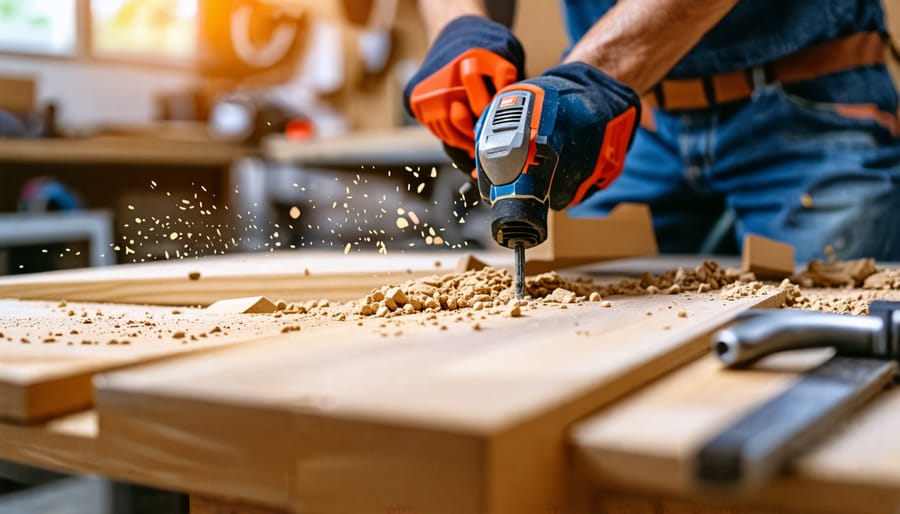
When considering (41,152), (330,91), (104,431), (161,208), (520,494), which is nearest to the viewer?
(520,494)

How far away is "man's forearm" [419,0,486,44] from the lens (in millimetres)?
1638

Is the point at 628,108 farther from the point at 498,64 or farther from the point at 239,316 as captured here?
the point at 239,316

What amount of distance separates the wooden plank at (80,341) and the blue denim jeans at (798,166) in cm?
115

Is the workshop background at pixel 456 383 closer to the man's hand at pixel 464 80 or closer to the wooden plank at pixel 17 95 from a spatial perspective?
the man's hand at pixel 464 80

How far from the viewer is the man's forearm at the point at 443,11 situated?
64.5 inches

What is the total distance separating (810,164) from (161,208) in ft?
9.17

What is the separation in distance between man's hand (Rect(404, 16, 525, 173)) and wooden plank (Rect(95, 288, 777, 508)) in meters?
0.58

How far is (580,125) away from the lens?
41.4 inches

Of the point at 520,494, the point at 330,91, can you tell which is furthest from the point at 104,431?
the point at 330,91

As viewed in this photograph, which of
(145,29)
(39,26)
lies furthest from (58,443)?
(145,29)

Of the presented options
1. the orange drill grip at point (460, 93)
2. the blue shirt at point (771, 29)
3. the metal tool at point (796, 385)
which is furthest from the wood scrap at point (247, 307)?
the blue shirt at point (771, 29)

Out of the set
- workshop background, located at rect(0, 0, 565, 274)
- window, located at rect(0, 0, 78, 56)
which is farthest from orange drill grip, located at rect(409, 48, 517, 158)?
window, located at rect(0, 0, 78, 56)

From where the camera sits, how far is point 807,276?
4.22 ft

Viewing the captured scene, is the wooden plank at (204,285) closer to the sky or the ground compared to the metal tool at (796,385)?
closer to the sky
